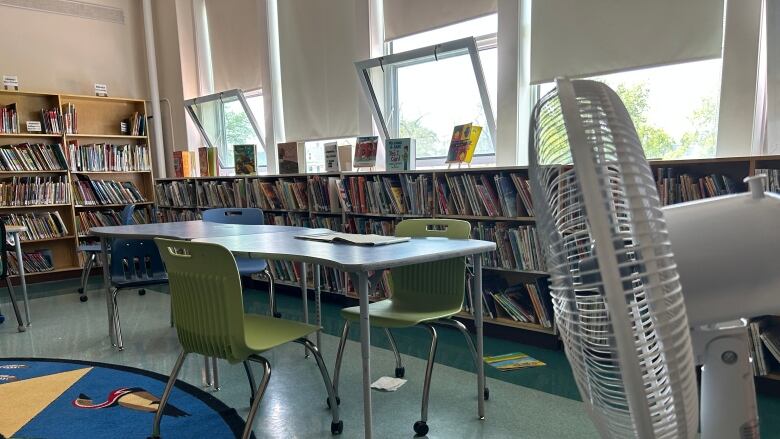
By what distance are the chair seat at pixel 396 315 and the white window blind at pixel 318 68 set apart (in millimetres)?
2391

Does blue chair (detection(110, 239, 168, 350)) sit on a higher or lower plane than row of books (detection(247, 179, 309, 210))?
lower

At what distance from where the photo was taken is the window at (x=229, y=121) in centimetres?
514

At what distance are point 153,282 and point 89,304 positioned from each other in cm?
167

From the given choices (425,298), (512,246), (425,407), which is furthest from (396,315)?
(512,246)

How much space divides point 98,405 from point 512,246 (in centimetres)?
223

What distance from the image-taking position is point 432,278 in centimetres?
216

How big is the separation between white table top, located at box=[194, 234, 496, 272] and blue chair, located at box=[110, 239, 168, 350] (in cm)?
111

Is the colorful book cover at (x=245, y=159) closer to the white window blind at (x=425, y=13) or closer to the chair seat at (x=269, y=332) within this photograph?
the white window blind at (x=425, y=13)

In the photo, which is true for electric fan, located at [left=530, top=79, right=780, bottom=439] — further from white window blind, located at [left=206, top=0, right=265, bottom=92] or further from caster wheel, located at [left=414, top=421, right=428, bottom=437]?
white window blind, located at [left=206, top=0, right=265, bottom=92]

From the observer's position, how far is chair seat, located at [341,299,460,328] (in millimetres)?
1883

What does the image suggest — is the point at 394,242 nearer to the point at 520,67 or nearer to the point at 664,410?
the point at 664,410

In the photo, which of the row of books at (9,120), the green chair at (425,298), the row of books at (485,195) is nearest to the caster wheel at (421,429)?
the green chair at (425,298)

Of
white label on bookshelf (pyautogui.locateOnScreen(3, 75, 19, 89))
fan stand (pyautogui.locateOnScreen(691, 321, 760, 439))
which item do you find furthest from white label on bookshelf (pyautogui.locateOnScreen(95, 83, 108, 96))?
fan stand (pyautogui.locateOnScreen(691, 321, 760, 439))

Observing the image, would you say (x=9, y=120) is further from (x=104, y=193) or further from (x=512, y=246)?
(x=512, y=246)
